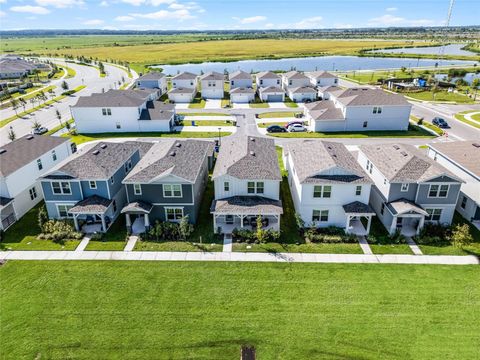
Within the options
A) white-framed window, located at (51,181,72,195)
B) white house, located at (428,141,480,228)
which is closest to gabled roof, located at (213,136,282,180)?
white-framed window, located at (51,181,72,195)

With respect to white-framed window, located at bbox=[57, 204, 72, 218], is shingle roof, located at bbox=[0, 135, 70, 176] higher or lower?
higher

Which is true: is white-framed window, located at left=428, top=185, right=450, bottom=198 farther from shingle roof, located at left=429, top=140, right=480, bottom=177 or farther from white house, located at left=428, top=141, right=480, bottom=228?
shingle roof, located at left=429, top=140, right=480, bottom=177

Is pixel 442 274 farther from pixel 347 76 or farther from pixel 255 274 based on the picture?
pixel 347 76

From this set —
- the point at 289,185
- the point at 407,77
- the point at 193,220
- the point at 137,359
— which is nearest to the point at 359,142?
the point at 289,185

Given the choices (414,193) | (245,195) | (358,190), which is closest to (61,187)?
(245,195)

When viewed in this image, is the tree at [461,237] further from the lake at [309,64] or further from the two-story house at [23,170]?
the lake at [309,64]

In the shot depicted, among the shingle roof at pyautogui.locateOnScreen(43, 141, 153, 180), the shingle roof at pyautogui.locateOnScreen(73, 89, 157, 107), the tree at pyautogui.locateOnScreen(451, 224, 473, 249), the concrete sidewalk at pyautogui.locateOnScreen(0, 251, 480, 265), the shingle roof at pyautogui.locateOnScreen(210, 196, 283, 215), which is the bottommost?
the concrete sidewalk at pyautogui.locateOnScreen(0, 251, 480, 265)
